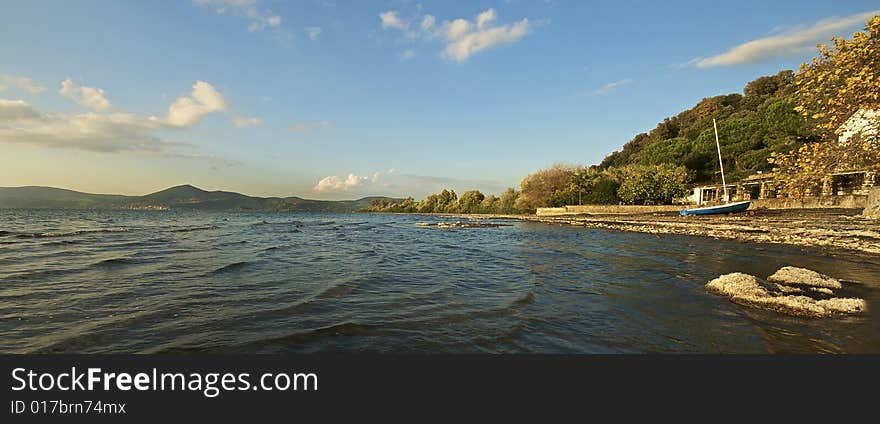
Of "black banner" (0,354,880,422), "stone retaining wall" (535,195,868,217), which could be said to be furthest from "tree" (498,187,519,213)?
"black banner" (0,354,880,422)

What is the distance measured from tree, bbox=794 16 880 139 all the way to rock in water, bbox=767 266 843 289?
3408 mm

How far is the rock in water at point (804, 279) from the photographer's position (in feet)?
25.6

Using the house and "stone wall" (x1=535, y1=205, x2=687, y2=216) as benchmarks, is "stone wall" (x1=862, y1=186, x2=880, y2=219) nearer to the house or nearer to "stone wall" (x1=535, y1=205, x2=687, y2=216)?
the house

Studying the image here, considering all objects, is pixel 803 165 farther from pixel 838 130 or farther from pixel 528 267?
pixel 528 267

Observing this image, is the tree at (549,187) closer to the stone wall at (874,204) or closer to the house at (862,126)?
the stone wall at (874,204)

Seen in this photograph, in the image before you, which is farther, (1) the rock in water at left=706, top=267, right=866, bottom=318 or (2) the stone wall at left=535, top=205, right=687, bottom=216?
(2) the stone wall at left=535, top=205, right=687, bottom=216

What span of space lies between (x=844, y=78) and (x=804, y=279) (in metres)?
4.89

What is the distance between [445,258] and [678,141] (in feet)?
313

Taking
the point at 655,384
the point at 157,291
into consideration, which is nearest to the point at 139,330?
the point at 157,291

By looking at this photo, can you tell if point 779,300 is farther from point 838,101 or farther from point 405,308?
point 405,308

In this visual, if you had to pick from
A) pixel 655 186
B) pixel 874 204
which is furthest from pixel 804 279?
Result: pixel 655 186

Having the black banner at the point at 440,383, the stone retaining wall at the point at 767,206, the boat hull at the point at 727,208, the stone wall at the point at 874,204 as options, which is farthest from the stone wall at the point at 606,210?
the black banner at the point at 440,383

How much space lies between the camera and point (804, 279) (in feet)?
26.6

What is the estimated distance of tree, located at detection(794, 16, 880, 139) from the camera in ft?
25.9
